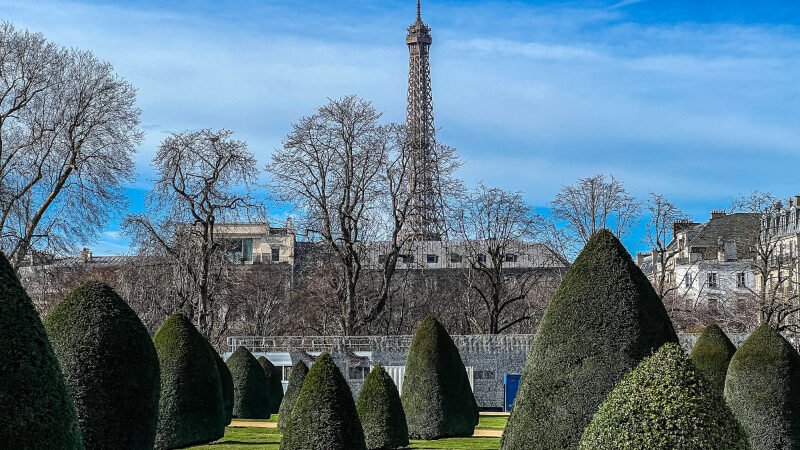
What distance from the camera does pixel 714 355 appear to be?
24672 millimetres

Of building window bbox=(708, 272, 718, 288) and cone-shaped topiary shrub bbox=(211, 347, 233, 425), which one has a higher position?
building window bbox=(708, 272, 718, 288)

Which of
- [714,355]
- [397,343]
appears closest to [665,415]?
[714,355]

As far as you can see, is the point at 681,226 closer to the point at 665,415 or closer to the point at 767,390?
the point at 767,390

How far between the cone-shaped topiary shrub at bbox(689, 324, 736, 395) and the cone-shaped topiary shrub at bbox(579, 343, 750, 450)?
1587cm

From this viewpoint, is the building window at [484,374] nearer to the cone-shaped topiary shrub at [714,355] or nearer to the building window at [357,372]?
the building window at [357,372]

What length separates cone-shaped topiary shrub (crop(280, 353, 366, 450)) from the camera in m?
16.8

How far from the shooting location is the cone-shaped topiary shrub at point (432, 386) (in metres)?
28.8

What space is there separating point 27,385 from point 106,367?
8122mm

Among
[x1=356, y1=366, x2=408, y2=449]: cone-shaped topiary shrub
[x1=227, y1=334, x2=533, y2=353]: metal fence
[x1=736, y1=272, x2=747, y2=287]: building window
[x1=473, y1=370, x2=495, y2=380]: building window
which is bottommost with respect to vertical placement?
[x1=356, y1=366, x2=408, y2=449]: cone-shaped topiary shrub

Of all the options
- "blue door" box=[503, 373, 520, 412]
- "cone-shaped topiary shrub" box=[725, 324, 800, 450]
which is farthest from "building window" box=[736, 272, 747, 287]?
"cone-shaped topiary shrub" box=[725, 324, 800, 450]

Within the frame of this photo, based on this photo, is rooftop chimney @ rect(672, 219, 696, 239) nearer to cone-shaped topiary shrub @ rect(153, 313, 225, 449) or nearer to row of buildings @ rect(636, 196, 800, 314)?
row of buildings @ rect(636, 196, 800, 314)

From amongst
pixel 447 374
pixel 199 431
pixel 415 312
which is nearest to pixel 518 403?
pixel 199 431

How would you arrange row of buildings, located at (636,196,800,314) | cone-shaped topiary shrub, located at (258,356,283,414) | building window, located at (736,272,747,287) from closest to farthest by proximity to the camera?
A: cone-shaped topiary shrub, located at (258,356,283,414)
building window, located at (736,272,747,287)
row of buildings, located at (636,196,800,314)

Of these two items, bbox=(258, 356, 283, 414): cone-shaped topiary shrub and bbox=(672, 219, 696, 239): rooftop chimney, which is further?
bbox=(672, 219, 696, 239): rooftop chimney
